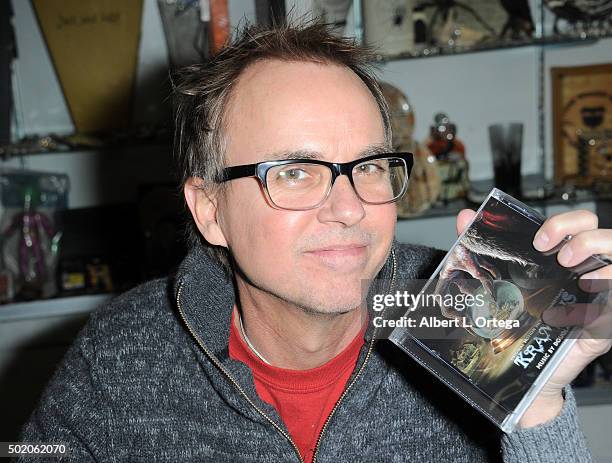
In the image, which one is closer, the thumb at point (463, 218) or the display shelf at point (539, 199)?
the thumb at point (463, 218)

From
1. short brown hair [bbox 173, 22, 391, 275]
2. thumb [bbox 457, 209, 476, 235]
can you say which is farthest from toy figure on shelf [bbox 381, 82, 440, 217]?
thumb [bbox 457, 209, 476, 235]

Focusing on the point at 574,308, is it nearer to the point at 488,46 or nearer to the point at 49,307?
the point at 488,46

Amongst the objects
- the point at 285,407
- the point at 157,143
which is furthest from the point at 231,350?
the point at 157,143

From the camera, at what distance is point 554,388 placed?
34.1 inches

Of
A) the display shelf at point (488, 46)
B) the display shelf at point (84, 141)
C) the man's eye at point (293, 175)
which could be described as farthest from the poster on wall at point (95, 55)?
the man's eye at point (293, 175)

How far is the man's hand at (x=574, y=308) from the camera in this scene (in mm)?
802

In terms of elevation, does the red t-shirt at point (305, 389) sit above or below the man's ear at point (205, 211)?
below

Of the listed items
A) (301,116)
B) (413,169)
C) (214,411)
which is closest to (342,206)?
(301,116)

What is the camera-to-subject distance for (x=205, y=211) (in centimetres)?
123

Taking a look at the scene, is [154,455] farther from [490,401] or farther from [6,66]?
[6,66]

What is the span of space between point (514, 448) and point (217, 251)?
682 mm

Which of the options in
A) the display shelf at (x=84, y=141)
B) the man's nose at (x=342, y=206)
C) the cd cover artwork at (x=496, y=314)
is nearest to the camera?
the cd cover artwork at (x=496, y=314)

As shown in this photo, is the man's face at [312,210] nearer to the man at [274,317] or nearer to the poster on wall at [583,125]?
the man at [274,317]

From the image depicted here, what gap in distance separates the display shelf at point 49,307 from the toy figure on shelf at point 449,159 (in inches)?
44.2
